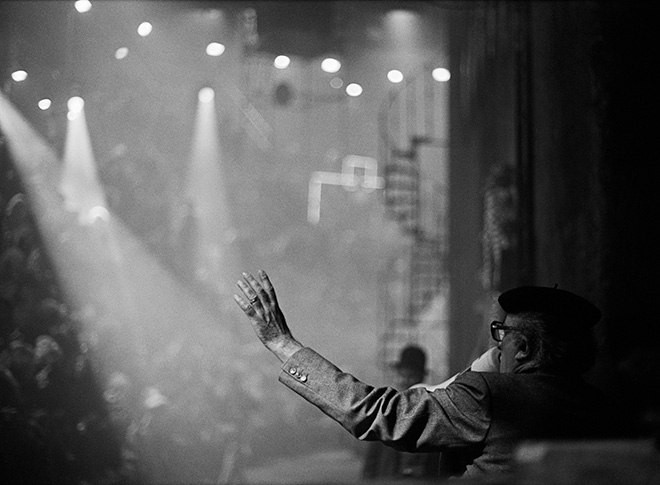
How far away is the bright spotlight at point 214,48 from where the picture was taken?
14039 millimetres

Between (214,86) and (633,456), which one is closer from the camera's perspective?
(633,456)

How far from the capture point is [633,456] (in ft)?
4.39

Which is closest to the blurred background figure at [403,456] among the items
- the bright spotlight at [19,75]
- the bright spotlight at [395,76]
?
the bright spotlight at [19,75]

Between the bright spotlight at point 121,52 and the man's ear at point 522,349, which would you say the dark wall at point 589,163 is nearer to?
the man's ear at point 522,349

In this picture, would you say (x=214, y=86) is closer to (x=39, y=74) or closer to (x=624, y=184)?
(x=39, y=74)

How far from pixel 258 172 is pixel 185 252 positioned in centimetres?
601

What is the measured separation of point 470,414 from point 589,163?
4213mm

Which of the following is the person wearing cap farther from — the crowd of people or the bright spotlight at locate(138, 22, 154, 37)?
the bright spotlight at locate(138, 22, 154, 37)

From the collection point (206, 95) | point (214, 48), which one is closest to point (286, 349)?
point (214, 48)

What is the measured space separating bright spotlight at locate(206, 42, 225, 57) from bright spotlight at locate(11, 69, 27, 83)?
5812 mm

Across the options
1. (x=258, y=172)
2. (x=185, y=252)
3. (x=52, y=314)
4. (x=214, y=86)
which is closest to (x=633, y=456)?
(x=52, y=314)

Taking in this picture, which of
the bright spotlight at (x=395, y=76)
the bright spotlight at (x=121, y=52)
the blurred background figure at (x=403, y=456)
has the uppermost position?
the bright spotlight at (x=395, y=76)

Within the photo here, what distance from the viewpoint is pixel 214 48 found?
14.2 metres

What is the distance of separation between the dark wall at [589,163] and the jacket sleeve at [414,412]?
1.31m
